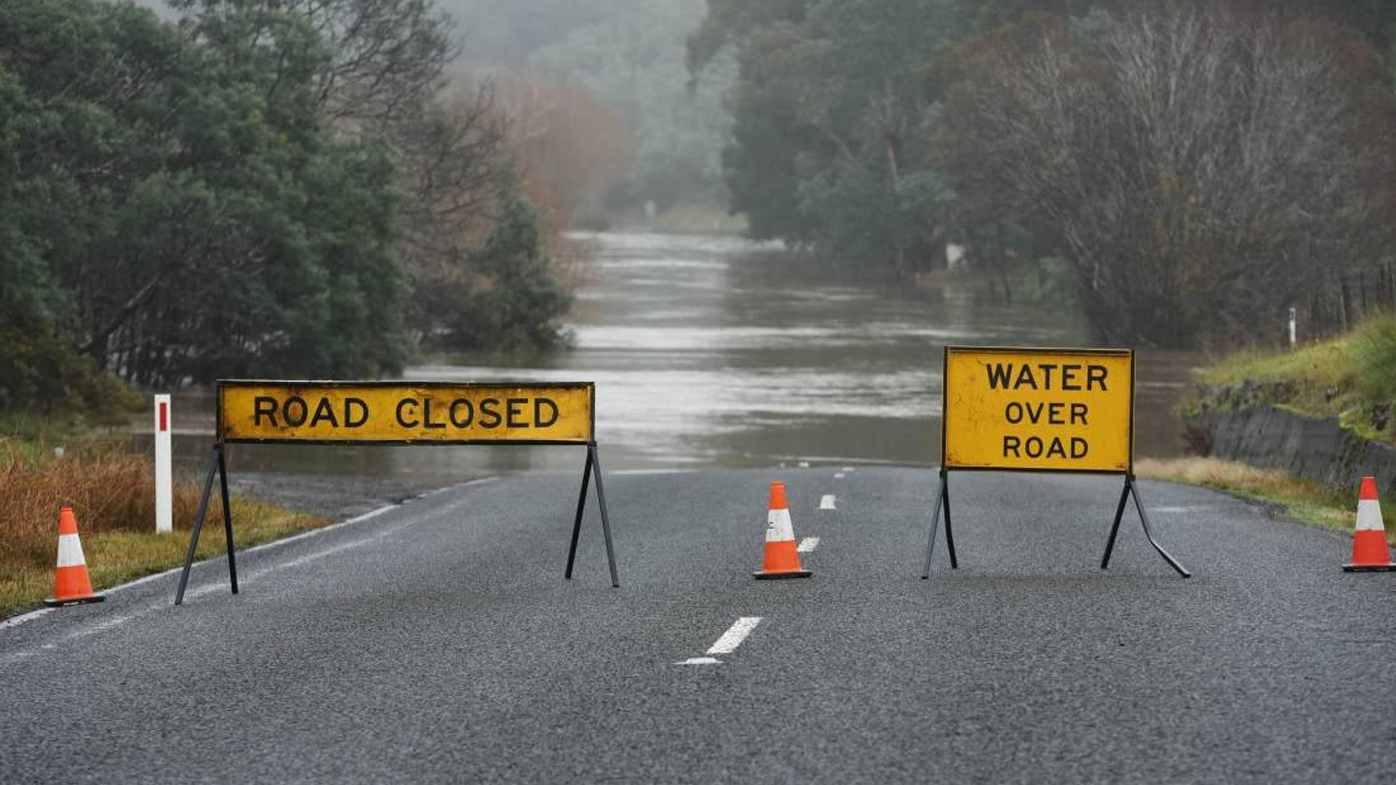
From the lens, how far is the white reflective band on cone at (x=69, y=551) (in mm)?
13883

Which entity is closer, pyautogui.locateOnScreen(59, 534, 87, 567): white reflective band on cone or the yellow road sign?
pyautogui.locateOnScreen(59, 534, 87, 567): white reflective band on cone

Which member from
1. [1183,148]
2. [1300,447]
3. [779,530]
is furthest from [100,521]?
[1183,148]

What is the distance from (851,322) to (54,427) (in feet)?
154

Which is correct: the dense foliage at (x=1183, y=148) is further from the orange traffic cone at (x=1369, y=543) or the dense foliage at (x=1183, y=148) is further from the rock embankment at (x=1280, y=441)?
the orange traffic cone at (x=1369, y=543)

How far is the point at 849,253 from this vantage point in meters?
109

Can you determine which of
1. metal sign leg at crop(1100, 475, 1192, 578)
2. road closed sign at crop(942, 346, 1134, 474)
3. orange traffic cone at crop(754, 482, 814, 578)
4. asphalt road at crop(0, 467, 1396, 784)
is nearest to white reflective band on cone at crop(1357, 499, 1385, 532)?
asphalt road at crop(0, 467, 1396, 784)

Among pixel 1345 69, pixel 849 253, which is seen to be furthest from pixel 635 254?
pixel 1345 69

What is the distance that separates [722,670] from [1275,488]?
1576 centimetres

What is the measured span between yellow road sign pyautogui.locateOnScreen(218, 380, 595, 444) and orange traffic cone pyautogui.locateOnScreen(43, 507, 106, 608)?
110cm

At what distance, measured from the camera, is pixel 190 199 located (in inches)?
1662

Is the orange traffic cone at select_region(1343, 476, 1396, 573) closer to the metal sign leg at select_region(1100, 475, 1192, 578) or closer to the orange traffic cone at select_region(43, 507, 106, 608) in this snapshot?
Answer: the metal sign leg at select_region(1100, 475, 1192, 578)

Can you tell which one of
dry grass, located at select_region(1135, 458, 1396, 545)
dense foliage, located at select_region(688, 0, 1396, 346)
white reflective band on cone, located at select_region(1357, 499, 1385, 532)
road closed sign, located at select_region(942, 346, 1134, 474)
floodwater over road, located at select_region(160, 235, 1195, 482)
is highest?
dense foliage, located at select_region(688, 0, 1396, 346)

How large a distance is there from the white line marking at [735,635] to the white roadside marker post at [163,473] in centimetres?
708

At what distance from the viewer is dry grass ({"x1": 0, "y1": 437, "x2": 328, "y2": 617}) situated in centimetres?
1608
